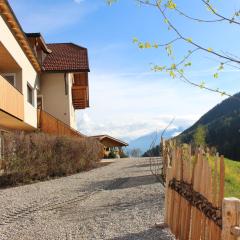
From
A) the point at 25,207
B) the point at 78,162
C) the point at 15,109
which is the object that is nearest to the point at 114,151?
the point at 78,162

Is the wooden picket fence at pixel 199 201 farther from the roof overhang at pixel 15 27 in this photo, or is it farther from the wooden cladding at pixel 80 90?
the wooden cladding at pixel 80 90

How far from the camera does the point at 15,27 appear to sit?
2098cm

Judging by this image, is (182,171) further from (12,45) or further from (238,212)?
(12,45)

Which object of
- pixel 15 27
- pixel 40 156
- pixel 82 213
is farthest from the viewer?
pixel 15 27

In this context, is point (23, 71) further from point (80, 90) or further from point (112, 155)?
point (112, 155)

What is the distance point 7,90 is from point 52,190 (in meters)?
5.20

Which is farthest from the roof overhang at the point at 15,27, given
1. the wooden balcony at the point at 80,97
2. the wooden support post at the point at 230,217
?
the wooden support post at the point at 230,217

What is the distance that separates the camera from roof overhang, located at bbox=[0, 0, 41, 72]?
733 inches

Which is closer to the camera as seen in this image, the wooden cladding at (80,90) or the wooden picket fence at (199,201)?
the wooden picket fence at (199,201)

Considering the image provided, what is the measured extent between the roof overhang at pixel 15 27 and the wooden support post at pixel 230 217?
592 inches

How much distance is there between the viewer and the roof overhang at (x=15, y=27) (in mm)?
18609

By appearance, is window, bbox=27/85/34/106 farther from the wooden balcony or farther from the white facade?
the wooden balcony

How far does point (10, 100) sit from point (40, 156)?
2.47 m

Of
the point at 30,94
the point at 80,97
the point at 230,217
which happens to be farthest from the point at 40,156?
the point at 80,97
